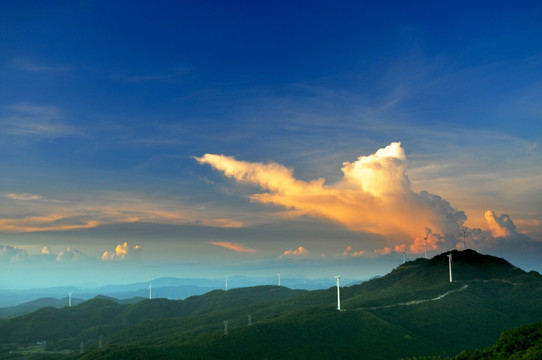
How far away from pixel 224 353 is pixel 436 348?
82.2 meters

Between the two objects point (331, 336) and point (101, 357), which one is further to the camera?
point (331, 336)

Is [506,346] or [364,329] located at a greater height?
[506,346]

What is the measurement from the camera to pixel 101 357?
153 meters

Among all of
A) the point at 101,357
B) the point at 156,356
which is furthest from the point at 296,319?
the point at 101,357

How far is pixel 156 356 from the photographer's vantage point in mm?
144250

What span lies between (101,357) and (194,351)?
33799mm

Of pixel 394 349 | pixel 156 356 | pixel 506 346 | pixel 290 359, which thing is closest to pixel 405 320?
pixel 394 349

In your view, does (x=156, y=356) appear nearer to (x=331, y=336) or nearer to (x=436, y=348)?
(x=331, y=336)

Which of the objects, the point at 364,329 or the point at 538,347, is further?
the point at 364,329

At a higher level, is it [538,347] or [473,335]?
[538,347]

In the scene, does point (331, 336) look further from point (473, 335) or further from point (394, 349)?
point (473, 335)

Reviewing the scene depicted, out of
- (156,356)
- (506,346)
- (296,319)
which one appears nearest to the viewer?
(506,346)

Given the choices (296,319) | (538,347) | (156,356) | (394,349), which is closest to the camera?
(538,347)

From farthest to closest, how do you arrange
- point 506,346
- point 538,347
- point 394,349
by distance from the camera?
point 394,349, point 506,346, point 538,347
